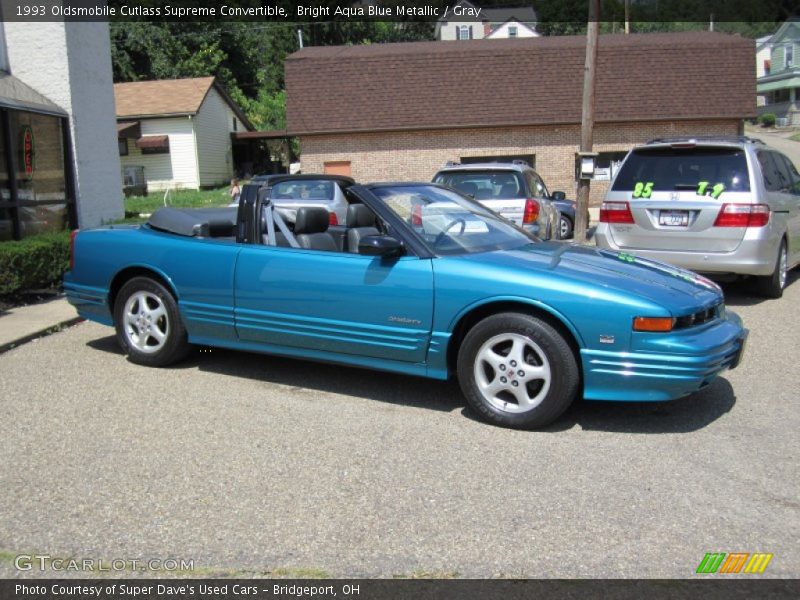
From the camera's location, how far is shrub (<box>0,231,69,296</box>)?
30.5 feet

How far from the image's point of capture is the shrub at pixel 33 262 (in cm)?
929

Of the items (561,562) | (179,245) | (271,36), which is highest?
(271,36)

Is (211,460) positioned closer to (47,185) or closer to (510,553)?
(510,553)

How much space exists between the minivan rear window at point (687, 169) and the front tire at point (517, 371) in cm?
451

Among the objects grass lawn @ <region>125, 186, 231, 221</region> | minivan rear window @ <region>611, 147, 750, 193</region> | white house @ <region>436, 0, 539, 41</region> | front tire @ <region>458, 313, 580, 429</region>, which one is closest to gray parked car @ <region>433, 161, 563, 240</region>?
minivan rear window @ <region>611, 147, 750, 193</region>

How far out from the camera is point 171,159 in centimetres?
3719

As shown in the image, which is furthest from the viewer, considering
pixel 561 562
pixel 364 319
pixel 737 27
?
pixel 737 27

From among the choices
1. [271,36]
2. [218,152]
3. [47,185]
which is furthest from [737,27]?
[47,185]

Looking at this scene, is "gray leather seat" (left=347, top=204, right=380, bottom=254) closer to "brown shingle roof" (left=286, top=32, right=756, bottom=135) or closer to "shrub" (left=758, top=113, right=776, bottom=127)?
"brown shingle roof" (left=286, top=32, right=756, bottom=135)

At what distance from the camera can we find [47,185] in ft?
39.8

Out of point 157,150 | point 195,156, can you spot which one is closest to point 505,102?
point 195,156

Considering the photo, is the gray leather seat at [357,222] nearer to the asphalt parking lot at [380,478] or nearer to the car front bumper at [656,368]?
the asphalt parking lot at [380,478]

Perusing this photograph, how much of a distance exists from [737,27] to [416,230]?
311ft
